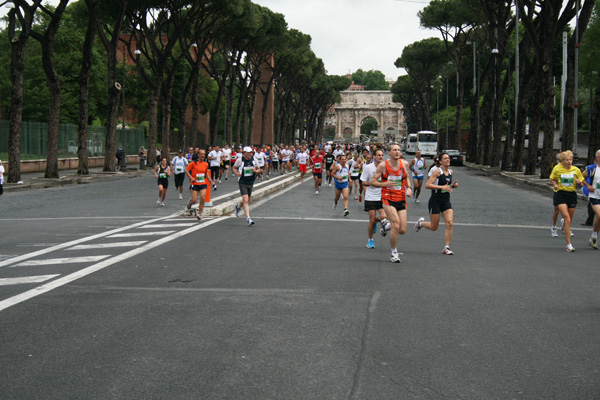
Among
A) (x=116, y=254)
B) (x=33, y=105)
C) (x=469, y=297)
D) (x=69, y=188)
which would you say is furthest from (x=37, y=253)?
(x=33, y=105)

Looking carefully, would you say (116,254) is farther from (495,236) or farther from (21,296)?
(495,236)

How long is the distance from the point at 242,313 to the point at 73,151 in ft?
132

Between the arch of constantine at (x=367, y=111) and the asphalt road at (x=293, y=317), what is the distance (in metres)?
175

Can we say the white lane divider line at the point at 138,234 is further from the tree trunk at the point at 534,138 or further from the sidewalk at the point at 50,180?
the tree trunk at the point at 534,138

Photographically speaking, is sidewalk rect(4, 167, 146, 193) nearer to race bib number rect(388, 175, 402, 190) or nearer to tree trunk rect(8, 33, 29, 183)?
Result: tree trunk rect(8, 33, 29, 183)

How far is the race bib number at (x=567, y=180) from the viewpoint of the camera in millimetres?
13203

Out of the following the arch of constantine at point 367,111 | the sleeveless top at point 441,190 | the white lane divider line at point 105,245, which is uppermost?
the arch of constantine at point 367,111

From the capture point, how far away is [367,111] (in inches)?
7382

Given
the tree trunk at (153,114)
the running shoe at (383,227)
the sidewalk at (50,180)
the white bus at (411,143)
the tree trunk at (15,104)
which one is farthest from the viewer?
the white bus at (411,143)

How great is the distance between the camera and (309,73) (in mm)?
87188

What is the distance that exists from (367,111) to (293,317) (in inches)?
7192

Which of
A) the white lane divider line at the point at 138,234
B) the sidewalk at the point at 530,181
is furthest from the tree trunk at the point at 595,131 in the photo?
the white lane divider line at the point at 138,234

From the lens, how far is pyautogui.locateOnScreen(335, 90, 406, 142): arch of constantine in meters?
187

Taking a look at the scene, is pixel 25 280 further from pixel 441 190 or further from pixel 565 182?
pixel 565 182
